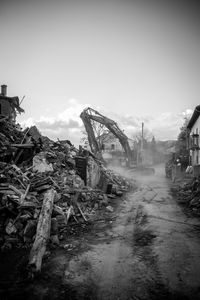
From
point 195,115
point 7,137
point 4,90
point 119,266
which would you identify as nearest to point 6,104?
point 4,90

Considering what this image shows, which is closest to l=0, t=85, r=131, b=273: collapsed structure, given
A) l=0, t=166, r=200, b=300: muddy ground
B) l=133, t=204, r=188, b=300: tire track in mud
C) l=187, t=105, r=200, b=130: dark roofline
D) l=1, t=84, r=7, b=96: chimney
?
l=0, t=166, r=200, b=300: muddy ground

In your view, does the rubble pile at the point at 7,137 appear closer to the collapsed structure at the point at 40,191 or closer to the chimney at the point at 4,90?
the collapsed structure at the point at 40,191

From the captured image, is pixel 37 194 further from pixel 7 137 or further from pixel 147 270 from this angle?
pixel 7 137

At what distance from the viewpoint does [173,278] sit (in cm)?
361

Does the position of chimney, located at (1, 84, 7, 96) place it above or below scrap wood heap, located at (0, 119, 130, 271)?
above

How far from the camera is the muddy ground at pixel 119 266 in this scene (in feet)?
11.0

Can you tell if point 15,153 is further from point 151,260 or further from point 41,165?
point 151,260

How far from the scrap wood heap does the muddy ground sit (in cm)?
44

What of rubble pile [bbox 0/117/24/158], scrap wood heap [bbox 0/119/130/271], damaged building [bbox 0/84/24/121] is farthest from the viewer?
damaged building [bbox 0/84/24/121]

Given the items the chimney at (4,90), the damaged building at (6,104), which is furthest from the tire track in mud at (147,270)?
the chimney at (4,90)

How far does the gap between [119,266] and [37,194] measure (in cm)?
409

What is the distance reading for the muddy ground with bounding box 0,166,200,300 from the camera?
11.0 ft

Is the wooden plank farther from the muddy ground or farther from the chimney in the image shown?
the chimney

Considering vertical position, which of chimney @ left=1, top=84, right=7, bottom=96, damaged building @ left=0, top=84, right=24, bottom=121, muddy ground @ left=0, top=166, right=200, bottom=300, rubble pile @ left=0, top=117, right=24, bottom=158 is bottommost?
→ muddy ground @ left=0, top=166, right=200, bottom=300
